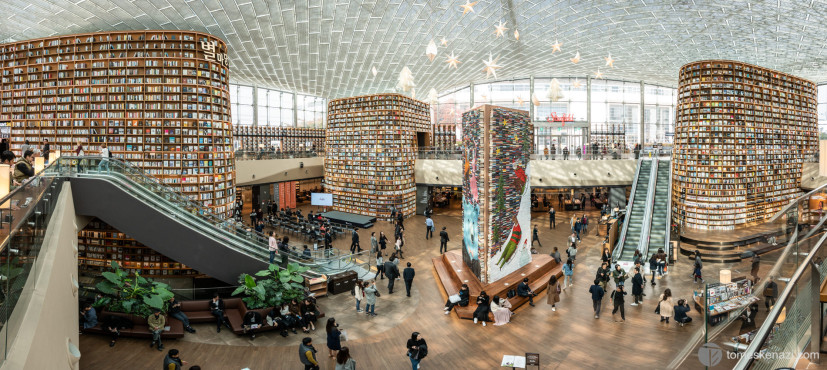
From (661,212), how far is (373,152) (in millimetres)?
12020

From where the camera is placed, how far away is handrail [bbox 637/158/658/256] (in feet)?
44.7

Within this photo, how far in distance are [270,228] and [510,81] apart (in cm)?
2216

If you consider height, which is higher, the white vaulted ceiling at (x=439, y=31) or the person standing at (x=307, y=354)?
the white vaulted ceiling at (x=439, y=31)

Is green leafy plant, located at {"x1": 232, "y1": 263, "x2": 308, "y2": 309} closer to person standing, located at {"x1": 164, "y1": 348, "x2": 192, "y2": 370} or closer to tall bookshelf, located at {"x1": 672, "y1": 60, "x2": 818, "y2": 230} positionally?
person standing, located at {"x1": 164, "y1": 348, "x2": 192, "y2": 370}

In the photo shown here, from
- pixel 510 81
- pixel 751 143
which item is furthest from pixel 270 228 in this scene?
pixel 510 81

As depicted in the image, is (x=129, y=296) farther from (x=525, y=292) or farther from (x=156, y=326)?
(x=525, y=292)

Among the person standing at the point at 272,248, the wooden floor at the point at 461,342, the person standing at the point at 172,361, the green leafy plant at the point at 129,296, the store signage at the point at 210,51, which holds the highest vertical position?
the store signage at the point at 210,51

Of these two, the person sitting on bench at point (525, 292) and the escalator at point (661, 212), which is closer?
the person sitting on bench at point (525, 292)

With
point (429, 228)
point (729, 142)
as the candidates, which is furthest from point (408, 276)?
point (729, 142)

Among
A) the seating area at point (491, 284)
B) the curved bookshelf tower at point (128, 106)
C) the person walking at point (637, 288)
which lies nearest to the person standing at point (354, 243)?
the seating area at point (491, 284)

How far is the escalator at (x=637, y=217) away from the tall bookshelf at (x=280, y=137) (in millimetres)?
17280

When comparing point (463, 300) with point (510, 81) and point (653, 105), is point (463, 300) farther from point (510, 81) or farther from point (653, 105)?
point (653, 105)

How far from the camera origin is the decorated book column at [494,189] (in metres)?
10.3

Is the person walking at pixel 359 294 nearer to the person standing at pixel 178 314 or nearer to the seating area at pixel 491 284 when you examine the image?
the seating area at pixel 491 284
